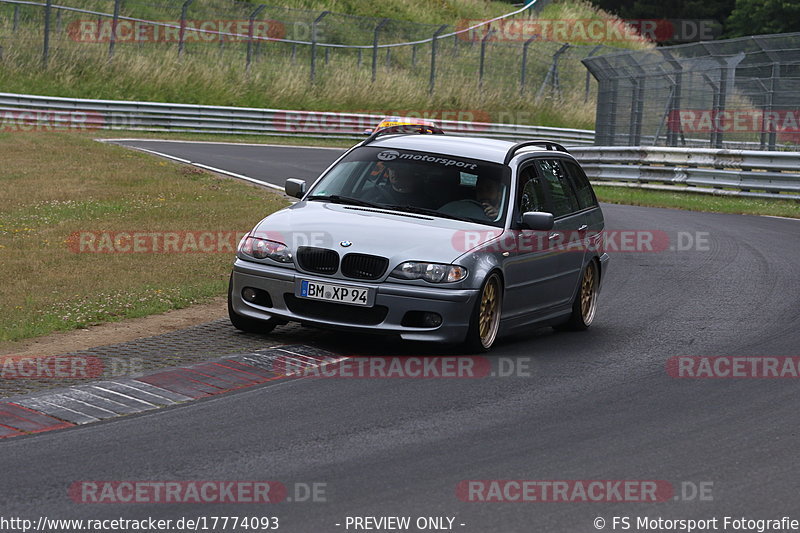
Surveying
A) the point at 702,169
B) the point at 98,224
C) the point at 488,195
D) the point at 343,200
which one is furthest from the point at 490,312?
the point at 702,169

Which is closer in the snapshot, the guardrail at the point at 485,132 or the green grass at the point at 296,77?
the guardrail at the point at 485,132

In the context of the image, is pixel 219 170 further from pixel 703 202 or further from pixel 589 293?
pixel 589 293

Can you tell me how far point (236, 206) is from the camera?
1909cm

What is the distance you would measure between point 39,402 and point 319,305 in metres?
A: 2.46

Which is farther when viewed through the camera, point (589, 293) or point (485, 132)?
point (485, 132)

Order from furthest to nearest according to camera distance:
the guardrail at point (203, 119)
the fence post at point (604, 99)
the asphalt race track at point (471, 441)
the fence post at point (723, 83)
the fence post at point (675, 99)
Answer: the guardrail at point (203, 119)
the fence post at point (604, 99)
the fence post at point (675, 99)
the fence post at point (723, 83)
the asphalt race track at point (471, 441)

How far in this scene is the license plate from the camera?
9.07 m

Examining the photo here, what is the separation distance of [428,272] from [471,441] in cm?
250

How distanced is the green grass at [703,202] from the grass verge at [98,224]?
8.73 metres

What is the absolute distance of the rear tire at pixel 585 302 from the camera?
11023 millimetres

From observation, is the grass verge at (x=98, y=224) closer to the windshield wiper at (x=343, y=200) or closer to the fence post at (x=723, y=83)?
the windshield wiper at (x=343, y=200)

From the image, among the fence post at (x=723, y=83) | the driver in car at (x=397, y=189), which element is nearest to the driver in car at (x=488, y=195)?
the driver in car at (x=397, y=189)

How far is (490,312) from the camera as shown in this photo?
958 cm

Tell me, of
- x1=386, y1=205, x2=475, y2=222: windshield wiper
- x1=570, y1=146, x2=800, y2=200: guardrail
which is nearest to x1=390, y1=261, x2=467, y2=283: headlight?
x1=386, y1=205, x2=475, y2=222: windshield wiper
